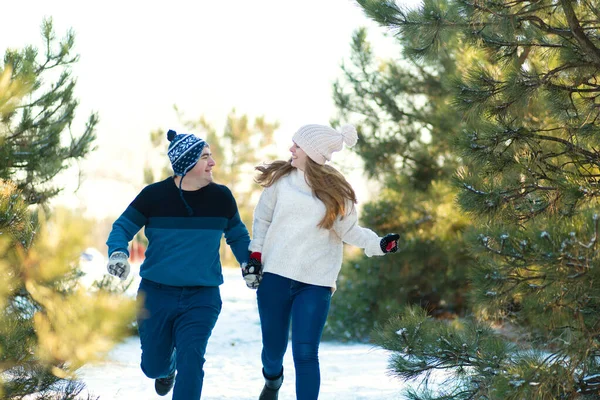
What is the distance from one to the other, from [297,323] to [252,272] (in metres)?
0.36

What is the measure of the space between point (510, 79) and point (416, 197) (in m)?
5.29

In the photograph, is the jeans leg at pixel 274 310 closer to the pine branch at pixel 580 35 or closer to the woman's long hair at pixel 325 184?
A: the woman's long hair at pixel 325 184

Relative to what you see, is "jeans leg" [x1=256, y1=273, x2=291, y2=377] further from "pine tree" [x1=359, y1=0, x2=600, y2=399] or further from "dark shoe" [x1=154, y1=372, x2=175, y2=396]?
"dark shoe" [x1=154, y1=372, x2=175, y2=396]

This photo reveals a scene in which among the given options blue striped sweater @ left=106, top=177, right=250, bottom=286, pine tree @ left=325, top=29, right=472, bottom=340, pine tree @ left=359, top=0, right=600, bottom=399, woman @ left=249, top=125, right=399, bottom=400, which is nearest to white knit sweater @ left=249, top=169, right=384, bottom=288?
woman @ left=249, top=125, right=399, bottom=400

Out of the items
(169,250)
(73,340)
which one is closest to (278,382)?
(169,250)

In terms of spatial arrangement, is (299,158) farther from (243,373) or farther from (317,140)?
(243,373)

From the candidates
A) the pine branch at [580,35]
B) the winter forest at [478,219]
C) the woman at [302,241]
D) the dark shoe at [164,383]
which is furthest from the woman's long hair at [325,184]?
the pine branch at [580,35]

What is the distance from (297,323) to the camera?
410cm

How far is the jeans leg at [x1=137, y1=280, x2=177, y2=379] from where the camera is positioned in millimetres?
4031

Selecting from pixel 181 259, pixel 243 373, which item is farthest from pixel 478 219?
pixel 243 373

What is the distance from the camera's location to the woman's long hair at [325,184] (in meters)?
4.25

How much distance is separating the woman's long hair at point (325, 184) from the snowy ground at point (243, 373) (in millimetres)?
816

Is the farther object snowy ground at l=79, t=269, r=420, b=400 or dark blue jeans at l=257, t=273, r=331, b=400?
snowy ground at l=79, t=269, r=420, b=400

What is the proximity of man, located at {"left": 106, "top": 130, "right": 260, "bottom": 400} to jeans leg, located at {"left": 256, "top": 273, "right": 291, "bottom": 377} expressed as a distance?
98mm
